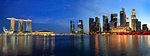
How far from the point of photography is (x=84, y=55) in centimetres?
4947

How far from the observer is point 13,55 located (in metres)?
50.5

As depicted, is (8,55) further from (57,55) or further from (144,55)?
(144,55)

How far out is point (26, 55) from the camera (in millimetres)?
50312

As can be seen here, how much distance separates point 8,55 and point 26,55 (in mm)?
3303

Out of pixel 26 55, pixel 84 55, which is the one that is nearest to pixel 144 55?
pixel 84 55

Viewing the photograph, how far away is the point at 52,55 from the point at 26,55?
481 centimetres

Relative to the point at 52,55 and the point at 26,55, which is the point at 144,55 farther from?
the point at 26,55

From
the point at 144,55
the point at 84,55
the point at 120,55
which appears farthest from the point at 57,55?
the point at 144,55

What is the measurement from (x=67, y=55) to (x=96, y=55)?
5.22 m

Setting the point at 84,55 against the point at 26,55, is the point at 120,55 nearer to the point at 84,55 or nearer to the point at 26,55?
the point at 84,55

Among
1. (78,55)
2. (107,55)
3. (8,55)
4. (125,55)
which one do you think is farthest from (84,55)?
(8,55)

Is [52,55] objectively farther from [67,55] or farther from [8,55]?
[8,55]

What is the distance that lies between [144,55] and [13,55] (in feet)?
77.8

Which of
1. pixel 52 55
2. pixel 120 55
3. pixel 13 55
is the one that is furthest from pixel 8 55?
pixel 120 55
